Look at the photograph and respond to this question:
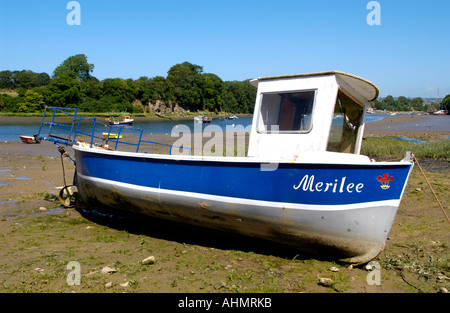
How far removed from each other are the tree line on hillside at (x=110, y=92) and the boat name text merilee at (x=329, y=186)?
65.9 meters

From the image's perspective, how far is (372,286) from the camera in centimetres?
447

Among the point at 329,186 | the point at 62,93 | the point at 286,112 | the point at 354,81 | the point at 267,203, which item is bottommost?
the point at 267,203

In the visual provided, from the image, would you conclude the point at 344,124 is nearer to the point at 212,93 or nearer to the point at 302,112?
the point at 302,112

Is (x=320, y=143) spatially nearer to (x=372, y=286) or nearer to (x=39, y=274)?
(x=372, y=286)

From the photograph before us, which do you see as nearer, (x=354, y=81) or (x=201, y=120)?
(x=354, y=81)

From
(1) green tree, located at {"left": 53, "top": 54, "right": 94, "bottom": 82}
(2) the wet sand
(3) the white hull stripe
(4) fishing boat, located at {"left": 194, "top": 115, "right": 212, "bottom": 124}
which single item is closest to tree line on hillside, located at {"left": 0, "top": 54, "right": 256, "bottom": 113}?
(1) green tree, located at {"left": 53, "top": 54, "right": 94, "bottom": 82}

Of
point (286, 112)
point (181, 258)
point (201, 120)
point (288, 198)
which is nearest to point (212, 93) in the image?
point (201, 120)

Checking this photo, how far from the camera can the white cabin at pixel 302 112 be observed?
5500mm

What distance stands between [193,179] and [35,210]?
474 centimetres

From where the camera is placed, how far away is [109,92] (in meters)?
88.8

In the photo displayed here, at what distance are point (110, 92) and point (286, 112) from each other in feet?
295

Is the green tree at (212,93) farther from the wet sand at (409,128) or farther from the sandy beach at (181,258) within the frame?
the sandy beach at (181,258)

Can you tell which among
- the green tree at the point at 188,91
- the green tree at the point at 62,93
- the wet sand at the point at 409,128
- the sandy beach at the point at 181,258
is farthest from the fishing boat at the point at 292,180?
the green tree at the point at 188,91
